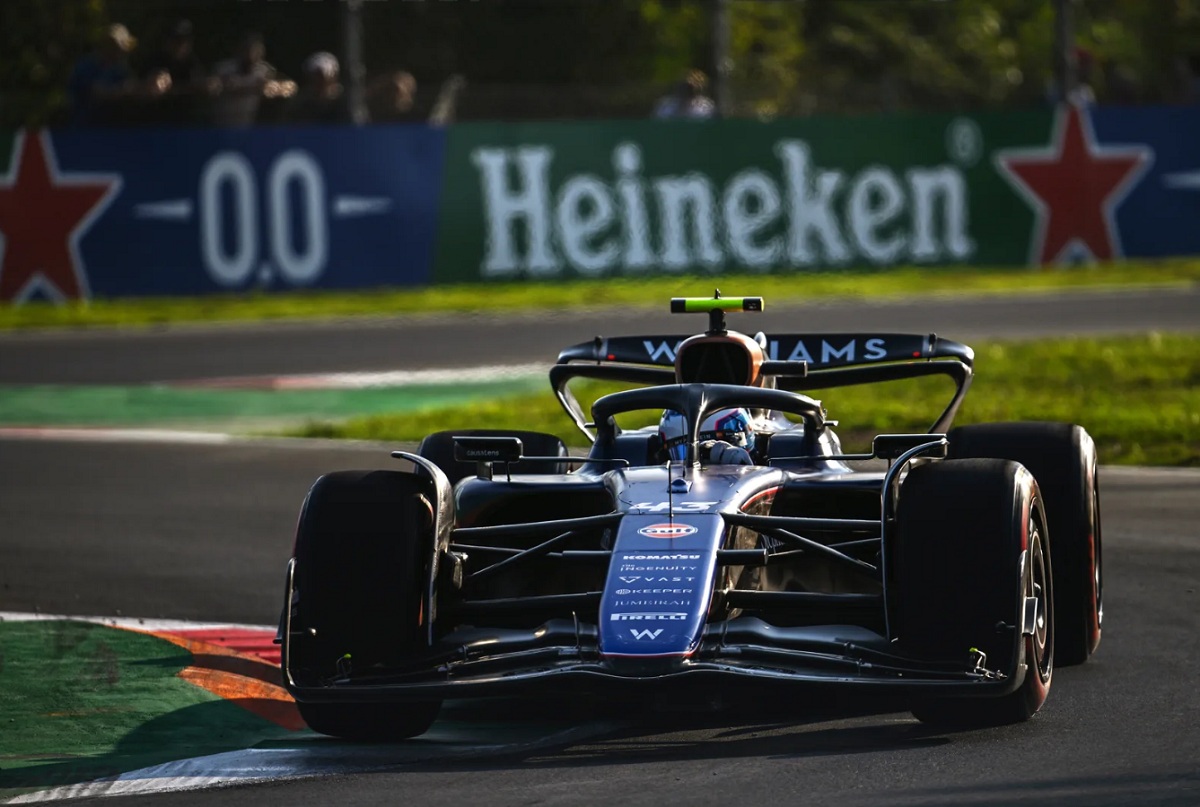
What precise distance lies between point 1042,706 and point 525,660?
5.25 feet

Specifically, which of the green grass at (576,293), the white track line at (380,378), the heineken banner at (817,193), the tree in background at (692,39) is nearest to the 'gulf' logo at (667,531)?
the white track line at (380,378)

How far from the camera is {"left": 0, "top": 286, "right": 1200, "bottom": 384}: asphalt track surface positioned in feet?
58.4

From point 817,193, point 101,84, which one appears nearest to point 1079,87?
point 817,193

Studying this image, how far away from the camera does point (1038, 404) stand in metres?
13.9

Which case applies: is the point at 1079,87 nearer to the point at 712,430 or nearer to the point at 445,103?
the point at 445,103

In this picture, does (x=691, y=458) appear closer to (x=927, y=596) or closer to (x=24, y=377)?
(x=927, y=596)

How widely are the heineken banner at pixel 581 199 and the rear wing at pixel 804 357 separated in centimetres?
1320

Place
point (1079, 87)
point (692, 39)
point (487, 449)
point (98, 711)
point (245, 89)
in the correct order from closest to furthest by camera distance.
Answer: point (98, 711)
point (487, 449)
point (245, 89)
point (1079, 87)
point (692, 39)

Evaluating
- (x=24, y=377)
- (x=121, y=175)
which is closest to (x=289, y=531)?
(x=24, y=377)

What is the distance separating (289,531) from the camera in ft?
34.5

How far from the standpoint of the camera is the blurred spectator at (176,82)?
21719 millimetres

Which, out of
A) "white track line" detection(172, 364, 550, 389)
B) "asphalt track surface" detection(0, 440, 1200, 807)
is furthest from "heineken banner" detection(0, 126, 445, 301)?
"asphalt track surface" detection(0, 440, 1200, 807)

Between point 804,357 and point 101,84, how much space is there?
47.0 ft

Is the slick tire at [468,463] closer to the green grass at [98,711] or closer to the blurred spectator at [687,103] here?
the green grass at [98,711]
